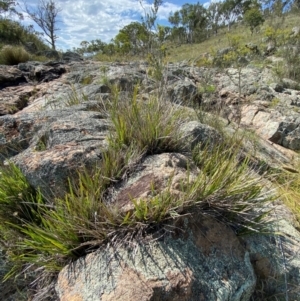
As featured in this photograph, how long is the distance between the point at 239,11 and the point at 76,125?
52148mm

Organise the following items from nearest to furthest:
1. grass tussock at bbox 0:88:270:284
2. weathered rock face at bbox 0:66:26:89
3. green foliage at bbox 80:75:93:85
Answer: grass tussock at bbox 0:88:270:284
green foliage at bbox 80:75:93:85
weathered rock face at bbox 0:66:26:89

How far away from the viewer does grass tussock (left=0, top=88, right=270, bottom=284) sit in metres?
1.35

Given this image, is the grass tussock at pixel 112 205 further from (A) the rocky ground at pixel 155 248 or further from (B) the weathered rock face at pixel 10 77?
(B) the weathered rock face at pixel 10 77

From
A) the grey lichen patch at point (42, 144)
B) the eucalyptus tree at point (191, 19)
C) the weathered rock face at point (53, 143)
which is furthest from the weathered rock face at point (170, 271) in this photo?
the eucalyptus tree at point (191, 19)

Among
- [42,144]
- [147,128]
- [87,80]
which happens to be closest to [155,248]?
[147,128]

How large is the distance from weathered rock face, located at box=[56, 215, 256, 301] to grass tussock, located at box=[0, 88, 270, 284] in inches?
3.7

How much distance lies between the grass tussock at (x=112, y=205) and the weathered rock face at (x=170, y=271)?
9 cm

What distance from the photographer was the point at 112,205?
1459 millimetres

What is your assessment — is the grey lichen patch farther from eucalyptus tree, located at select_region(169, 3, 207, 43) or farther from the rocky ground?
eucalyptus tree, located at select_region(169, 3, 207, 43)

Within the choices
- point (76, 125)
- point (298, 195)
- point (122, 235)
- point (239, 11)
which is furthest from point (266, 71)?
point (239, 11)

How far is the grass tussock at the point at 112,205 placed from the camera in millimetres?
1347

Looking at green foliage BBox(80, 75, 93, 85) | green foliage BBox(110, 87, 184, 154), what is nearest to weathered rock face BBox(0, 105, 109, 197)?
green foliage BBox(110, 87, 184, 154)

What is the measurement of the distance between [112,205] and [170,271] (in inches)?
18.8

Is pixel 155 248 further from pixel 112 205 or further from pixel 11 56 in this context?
pixel 11 56
